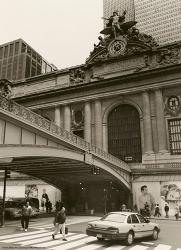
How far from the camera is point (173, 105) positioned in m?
41.4

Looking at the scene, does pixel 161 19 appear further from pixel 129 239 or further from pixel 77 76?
pixel 129 239

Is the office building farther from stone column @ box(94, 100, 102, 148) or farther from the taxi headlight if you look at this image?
the taxi headlight

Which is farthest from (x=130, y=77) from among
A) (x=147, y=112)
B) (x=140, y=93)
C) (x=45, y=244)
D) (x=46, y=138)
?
(x=45, y=244)

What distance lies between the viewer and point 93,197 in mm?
40000

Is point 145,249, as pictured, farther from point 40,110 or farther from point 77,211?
point 40,110

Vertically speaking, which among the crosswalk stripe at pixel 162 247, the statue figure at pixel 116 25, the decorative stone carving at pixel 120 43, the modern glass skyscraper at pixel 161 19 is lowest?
the crosswalk stripe at pixel 162 247

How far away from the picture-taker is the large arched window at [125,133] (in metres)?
42.5

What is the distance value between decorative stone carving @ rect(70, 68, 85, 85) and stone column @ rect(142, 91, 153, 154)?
10.7 m

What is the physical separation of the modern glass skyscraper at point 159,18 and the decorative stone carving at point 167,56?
65.7m

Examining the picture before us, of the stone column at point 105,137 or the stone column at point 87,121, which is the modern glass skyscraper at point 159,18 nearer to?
the stone column at point 87,121

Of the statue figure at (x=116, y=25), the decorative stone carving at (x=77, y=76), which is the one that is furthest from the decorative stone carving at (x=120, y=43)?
the decorative stone carving at (x=77, y=76)

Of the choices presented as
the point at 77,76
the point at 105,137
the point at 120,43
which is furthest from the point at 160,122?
the point at 77,76

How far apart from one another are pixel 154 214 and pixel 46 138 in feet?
62.7

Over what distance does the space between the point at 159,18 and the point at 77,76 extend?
7477 cm
